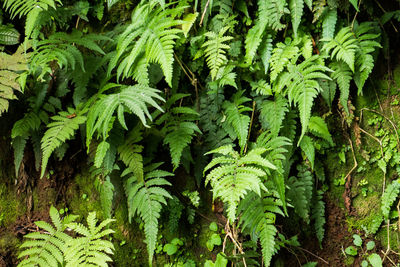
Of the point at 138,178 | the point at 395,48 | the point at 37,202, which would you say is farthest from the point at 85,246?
the point at 395,48

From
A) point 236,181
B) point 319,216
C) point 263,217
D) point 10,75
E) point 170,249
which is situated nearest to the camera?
point 236,181

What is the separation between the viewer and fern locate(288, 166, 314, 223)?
2887 mm

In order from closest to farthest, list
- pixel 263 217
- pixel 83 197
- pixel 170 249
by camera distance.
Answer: pixel 263 217, pixel 170 249, pixel 83 197

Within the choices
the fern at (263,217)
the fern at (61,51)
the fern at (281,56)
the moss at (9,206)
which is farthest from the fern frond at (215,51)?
the moss at (9,206)

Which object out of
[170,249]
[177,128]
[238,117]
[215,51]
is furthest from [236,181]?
[170,249]

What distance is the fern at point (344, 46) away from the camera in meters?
2.61

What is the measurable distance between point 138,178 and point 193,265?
3.51ft

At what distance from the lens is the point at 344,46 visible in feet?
8.77

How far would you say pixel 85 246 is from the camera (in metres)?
2.63

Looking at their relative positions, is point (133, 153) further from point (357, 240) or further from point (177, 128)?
point (357, 240)

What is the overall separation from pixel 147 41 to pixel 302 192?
1.85m

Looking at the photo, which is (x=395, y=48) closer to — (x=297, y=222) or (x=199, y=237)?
(x=297, y=222)

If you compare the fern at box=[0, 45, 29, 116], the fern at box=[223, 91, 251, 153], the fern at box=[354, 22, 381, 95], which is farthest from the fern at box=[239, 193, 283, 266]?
the fern at box=[0, 45, 29, 116]

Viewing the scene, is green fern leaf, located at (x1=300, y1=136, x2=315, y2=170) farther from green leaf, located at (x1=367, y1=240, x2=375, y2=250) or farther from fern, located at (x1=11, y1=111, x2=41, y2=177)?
fern, located at (x1=11, y1=111, x2=41, y2=177)
